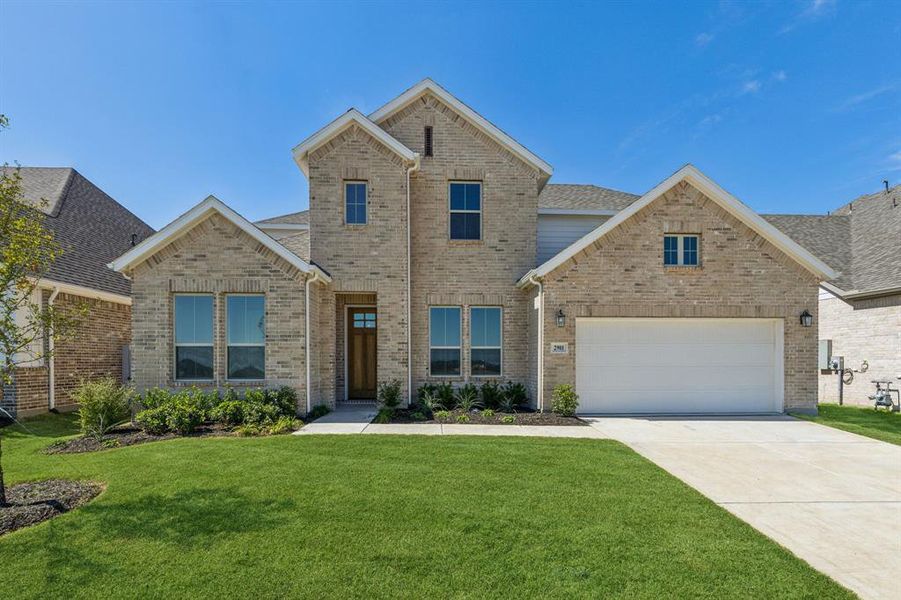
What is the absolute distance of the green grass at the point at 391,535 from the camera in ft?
12.1

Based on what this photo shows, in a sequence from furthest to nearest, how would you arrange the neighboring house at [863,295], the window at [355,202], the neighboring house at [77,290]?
the neighboring house at [863,295] < the window at [355,202] < the neighboring house at [77,290]

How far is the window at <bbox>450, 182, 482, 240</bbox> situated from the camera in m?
12.5

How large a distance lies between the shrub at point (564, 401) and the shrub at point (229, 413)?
7.12 metres

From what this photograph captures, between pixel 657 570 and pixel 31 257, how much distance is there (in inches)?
309

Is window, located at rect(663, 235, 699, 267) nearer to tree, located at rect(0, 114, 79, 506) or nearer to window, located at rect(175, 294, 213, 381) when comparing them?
window, located at rect(175, 294, 213, 381)

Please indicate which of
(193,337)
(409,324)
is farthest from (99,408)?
(409,324)

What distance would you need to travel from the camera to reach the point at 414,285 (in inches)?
482

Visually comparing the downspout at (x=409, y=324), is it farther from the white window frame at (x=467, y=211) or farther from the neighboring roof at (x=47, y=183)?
the neighboring roof at (x=47, y=183)

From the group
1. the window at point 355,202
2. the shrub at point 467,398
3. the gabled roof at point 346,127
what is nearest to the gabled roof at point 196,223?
the window at point 355,202

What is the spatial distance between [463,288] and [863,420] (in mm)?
10564

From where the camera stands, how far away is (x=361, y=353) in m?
12.8

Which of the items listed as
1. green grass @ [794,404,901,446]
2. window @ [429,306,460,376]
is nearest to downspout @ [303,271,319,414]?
window @ [429,306,460,376]

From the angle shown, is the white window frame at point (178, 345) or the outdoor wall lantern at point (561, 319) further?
the outdoor wall lantern at point (561, 319)

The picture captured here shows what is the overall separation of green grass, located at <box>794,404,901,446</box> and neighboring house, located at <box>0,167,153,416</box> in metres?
16.6
